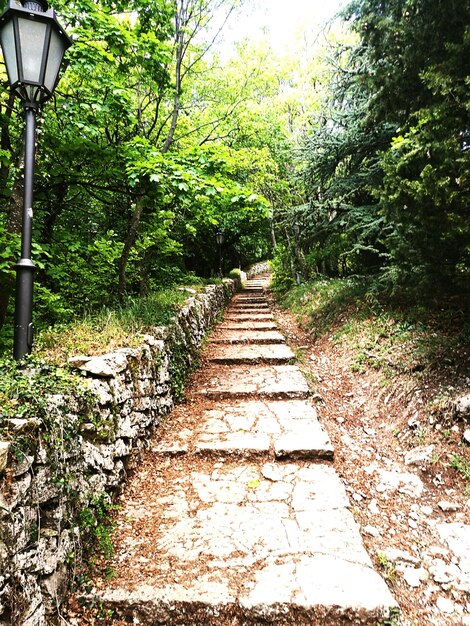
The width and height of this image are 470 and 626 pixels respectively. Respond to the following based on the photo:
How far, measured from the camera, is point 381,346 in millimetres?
4996

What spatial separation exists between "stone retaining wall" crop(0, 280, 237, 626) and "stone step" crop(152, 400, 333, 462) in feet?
1.51

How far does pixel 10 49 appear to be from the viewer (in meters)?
2.23

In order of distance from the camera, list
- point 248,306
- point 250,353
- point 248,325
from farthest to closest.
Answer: point 248,306 < point 248,325 < point 250,353

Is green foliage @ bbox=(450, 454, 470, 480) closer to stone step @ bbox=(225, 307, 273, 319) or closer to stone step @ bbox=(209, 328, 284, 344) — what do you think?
stone step @ bbox=(209, 328, 284, 344)

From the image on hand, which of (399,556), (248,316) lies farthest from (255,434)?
(248,316)

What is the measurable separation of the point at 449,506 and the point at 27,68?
4.40 metres

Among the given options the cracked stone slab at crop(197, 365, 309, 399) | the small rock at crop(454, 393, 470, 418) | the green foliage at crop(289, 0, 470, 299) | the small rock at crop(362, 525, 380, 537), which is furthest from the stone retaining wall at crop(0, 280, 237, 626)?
the green foliage at crop(289, 0, 470, 299)

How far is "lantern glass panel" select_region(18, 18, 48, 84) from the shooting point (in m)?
2.20

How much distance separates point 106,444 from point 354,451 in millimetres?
2483

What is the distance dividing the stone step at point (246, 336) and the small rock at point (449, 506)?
457 cm

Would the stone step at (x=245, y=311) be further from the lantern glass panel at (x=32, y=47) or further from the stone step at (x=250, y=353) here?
the lantern glass panel at (x=32, y=47)

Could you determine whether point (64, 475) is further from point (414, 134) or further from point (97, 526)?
point (414, 134)

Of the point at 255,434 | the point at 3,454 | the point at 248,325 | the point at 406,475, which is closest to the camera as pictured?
the point at 3,454

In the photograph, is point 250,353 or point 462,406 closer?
point 462,406
